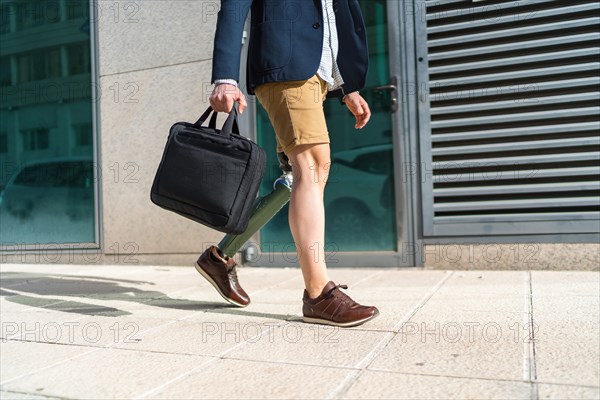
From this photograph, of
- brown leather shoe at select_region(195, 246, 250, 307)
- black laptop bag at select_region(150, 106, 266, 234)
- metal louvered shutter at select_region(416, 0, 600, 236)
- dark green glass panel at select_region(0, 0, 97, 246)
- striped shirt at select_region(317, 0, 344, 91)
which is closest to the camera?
black laptop bag at select_region(150, 106, 266, 234)

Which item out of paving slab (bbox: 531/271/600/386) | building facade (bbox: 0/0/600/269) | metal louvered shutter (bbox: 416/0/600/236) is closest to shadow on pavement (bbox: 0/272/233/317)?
building facade (bbox: 0/0/600/269)

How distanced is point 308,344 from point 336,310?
11.2 inches

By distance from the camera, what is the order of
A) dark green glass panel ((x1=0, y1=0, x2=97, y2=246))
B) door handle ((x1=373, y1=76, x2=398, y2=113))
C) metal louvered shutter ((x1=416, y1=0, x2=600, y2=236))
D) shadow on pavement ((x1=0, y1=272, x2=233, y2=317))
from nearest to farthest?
shadow on pavement ((x1=0, y1=272, x2=233, y2=317)) < metal louvered shutter ((x1=416, y1=0, x2=600, y2=236)) < door handle ((x1=373, y1=76, x2=398, y2=113)) < dark green glass panel ((x1=0, y1=0, x2=97, y2=246))

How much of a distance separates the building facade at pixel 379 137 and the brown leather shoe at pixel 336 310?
1.88m

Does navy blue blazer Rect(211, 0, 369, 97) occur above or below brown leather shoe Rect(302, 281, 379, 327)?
above

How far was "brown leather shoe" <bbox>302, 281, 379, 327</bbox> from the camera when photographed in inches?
91.0

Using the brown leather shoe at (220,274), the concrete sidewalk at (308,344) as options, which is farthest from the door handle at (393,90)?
the brown leather shoe at (220,274)

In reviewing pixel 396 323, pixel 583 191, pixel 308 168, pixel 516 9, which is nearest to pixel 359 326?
pixel 396 323

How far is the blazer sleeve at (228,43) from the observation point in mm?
2273

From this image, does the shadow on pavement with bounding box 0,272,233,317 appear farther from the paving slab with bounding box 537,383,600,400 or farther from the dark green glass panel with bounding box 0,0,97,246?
the paving slab with bounding box 537,383,600,400

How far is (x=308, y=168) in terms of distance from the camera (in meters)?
2.38

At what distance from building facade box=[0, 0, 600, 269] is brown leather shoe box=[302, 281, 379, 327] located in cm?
188

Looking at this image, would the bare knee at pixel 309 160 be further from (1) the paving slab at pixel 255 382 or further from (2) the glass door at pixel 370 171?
(2) the glass door at pixel 370 171

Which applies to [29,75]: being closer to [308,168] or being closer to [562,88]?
[308,168]
